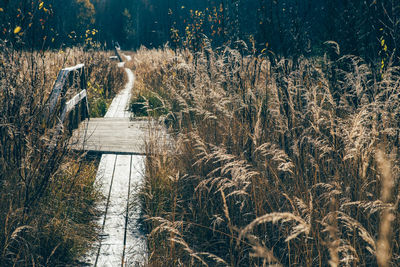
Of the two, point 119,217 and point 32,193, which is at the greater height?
point 32,193

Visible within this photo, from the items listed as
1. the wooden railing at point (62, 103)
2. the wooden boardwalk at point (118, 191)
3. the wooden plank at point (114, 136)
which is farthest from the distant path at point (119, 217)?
the wooden railing at point (62, 103)

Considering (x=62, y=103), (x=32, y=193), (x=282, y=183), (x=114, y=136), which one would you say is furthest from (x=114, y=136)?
(x=282, y=183)

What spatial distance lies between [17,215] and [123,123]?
4.68 meters

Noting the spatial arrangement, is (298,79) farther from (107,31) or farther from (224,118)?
(107,31)

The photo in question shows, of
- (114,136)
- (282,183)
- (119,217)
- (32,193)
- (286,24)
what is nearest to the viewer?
(282,183)

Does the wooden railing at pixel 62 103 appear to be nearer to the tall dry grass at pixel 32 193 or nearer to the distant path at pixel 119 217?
the tall dry grass at pixel 32 193

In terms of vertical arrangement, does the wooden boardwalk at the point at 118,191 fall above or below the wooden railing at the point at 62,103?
below

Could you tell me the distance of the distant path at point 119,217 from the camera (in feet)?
9.33

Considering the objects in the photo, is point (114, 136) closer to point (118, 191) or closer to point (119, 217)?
point (118, 191)

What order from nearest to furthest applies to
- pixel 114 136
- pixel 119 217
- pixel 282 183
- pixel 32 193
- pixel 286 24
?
pixel 282 183, pixel 32 193, pixel 119 217, pixel 286 24, pixel 114 136

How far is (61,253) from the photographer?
9.12 ft

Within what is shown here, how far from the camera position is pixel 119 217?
11.6 ft

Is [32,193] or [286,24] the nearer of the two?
[32,193]

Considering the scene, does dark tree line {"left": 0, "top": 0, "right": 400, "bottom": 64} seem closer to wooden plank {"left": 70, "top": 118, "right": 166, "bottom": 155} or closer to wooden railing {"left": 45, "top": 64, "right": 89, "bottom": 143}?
wooden railing {"left": 45, "top": 64, "right": 89, "bottom": 143}
